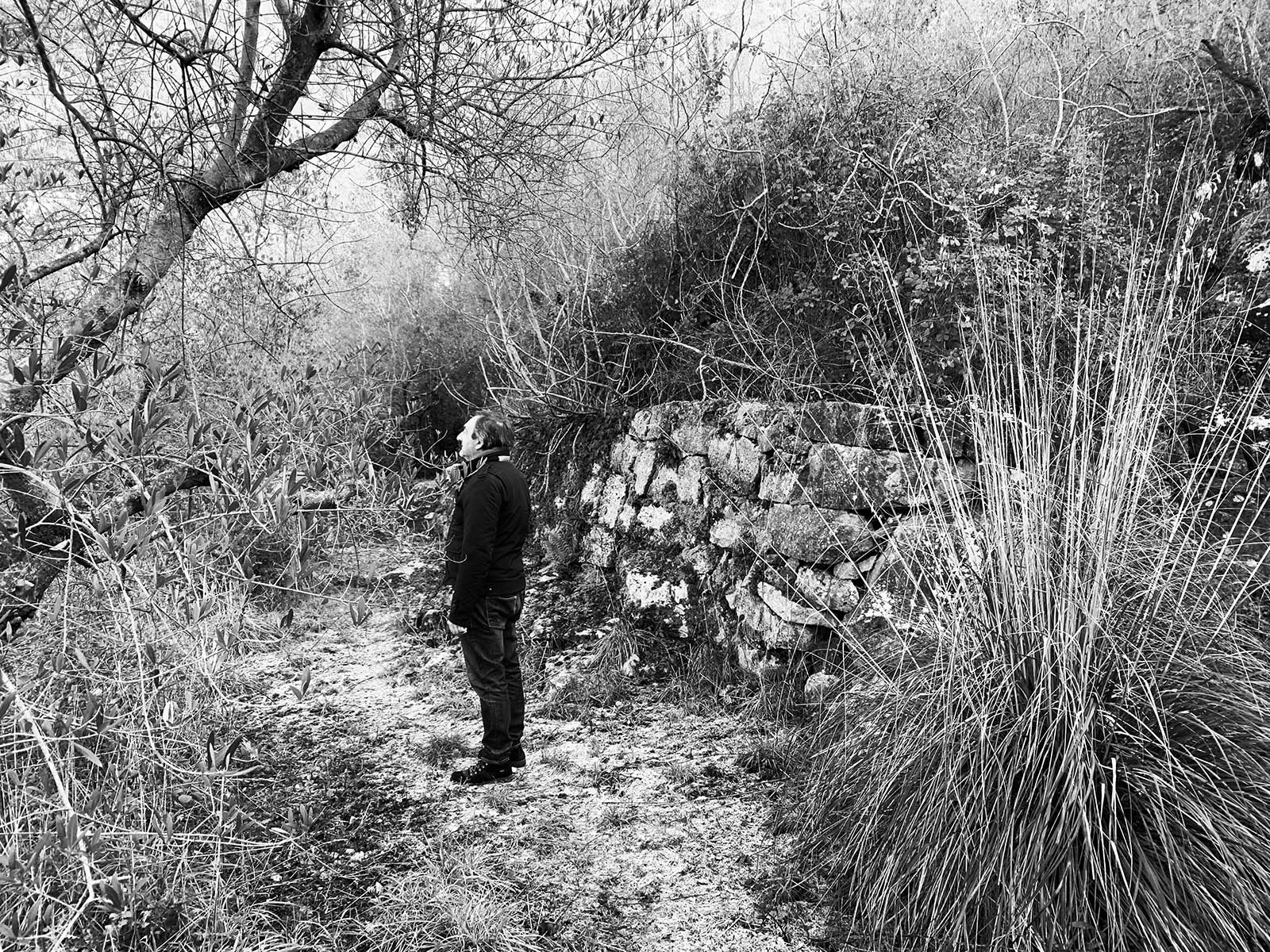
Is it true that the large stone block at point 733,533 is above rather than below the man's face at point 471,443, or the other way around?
below

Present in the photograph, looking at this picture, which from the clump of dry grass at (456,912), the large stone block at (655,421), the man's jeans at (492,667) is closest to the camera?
the clump of dry grass at (456,912)

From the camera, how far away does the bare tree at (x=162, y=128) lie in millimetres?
2354

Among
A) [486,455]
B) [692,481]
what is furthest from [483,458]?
[692,481]

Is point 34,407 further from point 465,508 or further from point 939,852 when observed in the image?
point 939,852

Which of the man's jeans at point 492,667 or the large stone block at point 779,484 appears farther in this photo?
the large stone block at point 779,484

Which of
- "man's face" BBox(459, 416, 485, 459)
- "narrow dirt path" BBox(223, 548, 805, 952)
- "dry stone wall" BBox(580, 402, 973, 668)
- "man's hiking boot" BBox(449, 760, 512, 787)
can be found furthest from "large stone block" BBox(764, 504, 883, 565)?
"man's hiking boot" BBox(449, 760, 512, 787)

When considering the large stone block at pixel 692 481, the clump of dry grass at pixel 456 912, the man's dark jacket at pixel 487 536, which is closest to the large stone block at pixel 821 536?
the large stone block at pixel 692 481

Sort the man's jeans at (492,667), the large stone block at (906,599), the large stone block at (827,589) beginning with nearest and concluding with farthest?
the large stone block at (906,599), the man's jeans at (492,667), the large stone block at (827,589)

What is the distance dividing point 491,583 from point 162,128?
2344 millimetres

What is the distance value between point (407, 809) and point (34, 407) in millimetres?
2345

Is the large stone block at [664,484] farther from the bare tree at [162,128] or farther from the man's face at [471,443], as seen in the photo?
the bare tree at [162,128]

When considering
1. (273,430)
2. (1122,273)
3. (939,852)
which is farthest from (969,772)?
(273,430)

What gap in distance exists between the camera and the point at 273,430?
18.0 ft

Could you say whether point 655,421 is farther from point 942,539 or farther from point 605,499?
point 942,539
